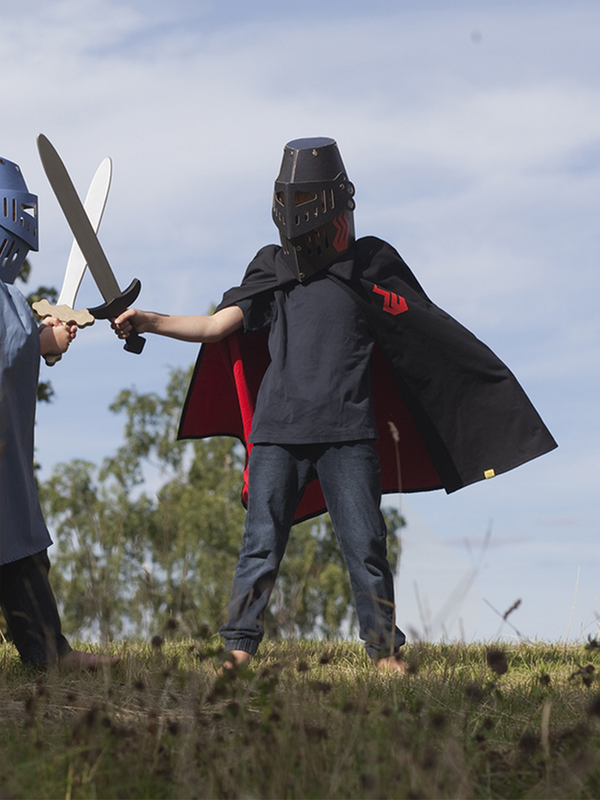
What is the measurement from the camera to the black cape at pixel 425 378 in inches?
198

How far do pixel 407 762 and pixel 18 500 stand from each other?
2.45 metres

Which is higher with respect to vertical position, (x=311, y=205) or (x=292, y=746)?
(x=311, y=205)

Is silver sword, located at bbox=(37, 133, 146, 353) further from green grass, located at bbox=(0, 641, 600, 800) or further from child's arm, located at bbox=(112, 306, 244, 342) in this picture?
green grass, located at bbox=(0, 641, 600, 800)

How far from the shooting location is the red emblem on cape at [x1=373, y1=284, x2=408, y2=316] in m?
4.95

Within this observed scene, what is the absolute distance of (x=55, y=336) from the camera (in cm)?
454

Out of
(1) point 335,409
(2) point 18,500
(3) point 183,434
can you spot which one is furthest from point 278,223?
(2) point 18,500

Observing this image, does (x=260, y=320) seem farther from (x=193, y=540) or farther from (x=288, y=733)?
(x=193, y=540)

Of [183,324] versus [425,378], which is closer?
[183,324]

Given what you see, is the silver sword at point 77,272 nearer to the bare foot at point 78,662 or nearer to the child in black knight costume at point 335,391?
the child in black knight costume at point 335,391

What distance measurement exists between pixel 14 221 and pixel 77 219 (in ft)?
0.98

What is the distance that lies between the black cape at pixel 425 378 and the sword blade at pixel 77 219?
669 mm

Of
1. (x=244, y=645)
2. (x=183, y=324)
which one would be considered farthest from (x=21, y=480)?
(x=244, y=645)

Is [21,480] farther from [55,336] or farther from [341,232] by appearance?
[341,232]

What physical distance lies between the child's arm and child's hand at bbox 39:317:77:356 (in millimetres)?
236
